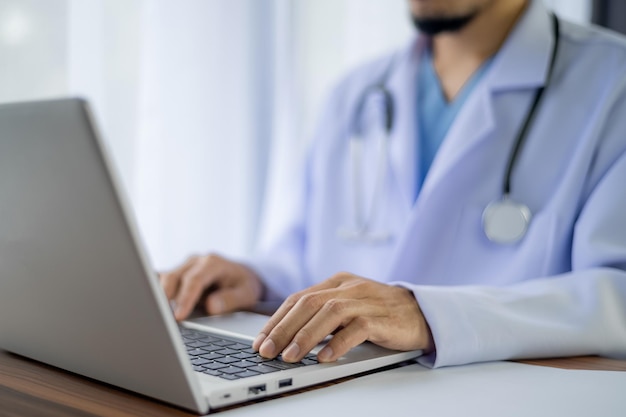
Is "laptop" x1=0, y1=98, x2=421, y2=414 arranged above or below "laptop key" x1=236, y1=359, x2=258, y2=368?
above

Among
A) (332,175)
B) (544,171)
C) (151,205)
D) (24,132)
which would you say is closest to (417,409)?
(24,132)

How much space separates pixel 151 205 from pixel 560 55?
1033 millimetres

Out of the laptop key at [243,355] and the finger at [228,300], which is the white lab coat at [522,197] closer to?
the finger at [228,300]

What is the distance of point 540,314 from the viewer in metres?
0.86

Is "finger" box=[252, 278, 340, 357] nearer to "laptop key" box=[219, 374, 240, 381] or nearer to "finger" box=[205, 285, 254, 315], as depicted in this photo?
"laptop key" box=[219, 374, 240, 381]

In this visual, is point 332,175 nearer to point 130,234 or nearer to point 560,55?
point 560,55

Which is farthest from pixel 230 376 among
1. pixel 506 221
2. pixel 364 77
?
pixel 364 77

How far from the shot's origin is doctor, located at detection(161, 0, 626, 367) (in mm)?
789

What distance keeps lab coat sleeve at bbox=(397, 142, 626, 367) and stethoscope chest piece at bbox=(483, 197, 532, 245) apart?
137 millimetres

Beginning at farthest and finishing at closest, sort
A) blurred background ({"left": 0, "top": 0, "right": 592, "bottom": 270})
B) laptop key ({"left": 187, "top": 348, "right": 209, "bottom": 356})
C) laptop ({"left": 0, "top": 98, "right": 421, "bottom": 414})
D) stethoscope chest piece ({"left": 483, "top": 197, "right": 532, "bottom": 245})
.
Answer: blurred background ({"left": 0, "top": 0, "right": 592, "bottom": 270}) < stethoscope chest piece ({"left": 483, "top": 197, "right": 532, "bottom": 245}) < laptop key ({"left": 187, "top": 348, "right": 209, "bottom": 356}) < laptop ({"left": 0, "top": 98, "right": 421, "bottom": 414})

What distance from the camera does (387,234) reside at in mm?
1390

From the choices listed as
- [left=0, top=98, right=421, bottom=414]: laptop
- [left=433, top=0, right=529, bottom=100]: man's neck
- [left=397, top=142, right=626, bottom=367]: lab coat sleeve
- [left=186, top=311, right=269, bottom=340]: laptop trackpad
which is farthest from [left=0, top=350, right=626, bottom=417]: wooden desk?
[left=433, top=0, right=529, bottom=100]: man's neck

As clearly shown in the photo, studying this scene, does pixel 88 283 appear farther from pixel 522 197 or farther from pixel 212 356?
pixel 522 197

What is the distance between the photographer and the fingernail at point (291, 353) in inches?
26.8
